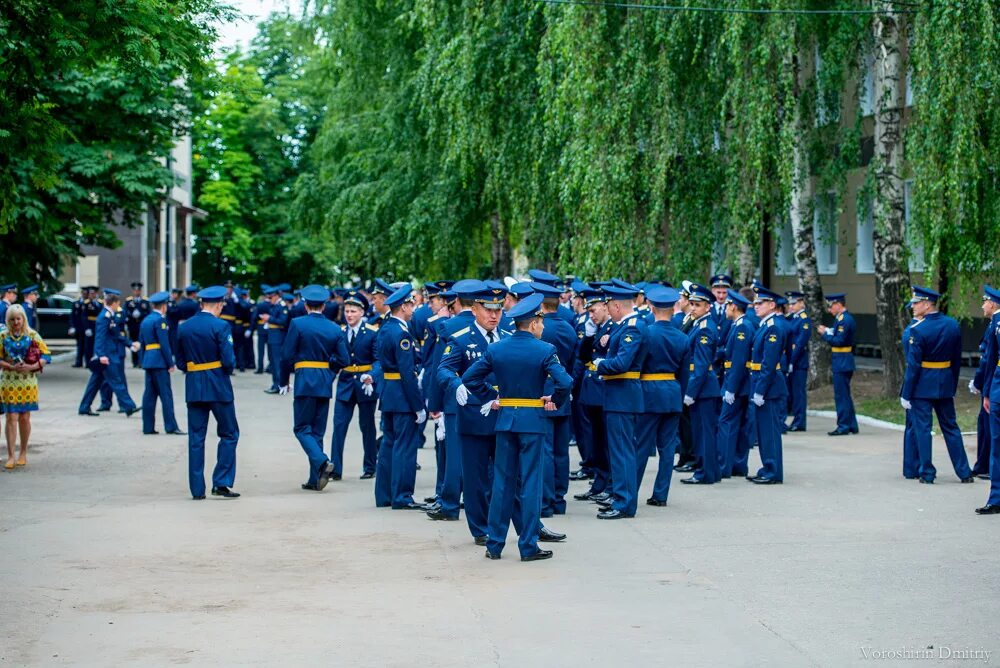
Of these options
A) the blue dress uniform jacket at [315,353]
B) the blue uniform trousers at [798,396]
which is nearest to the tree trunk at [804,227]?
the blue uniform trousers at [798,396]

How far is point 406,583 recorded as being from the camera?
9.16 m

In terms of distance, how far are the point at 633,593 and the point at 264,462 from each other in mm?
8404

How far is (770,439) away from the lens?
14297 millimetres

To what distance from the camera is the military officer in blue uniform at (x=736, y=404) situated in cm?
1468

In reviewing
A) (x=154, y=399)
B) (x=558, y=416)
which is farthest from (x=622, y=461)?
(x=154, y=399)

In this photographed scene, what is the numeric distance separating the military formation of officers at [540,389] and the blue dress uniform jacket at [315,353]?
19mm

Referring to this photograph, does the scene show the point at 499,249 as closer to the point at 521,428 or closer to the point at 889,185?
the point at 889,185

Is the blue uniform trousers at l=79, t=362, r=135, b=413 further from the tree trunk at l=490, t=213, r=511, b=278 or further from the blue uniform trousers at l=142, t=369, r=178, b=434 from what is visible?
the tree trunk at l=490, t=213, r=511, b=278

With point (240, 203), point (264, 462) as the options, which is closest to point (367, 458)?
point (264, 462)

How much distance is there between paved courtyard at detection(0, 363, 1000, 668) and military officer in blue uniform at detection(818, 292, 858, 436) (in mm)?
4549

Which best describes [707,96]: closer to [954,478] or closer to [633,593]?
[954,478]


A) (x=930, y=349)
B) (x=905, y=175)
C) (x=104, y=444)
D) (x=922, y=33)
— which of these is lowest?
(x=104, y=444)

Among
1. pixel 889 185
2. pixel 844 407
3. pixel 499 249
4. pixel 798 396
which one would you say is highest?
pixel 889 185

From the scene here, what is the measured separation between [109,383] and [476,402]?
1345 cm
